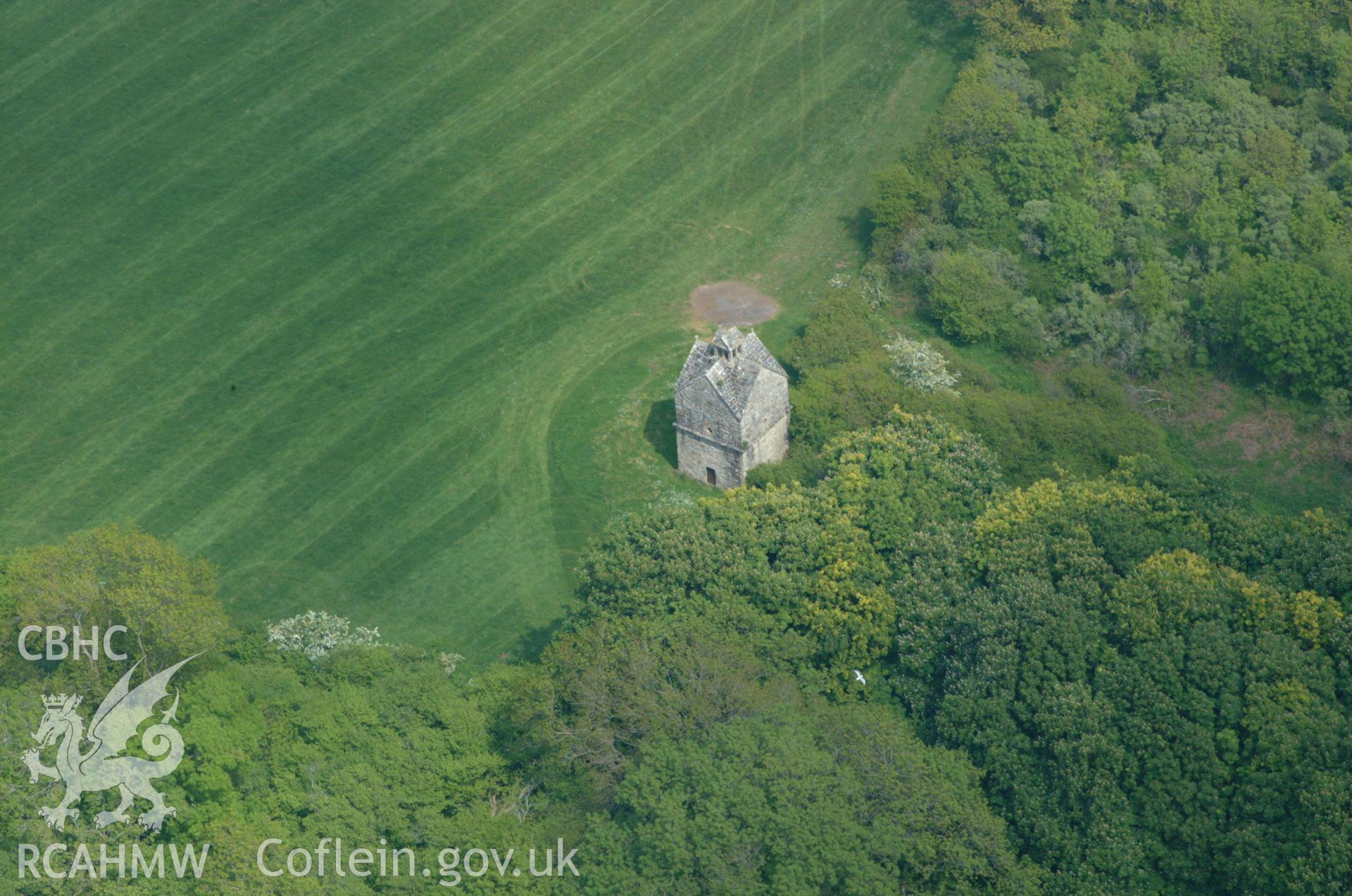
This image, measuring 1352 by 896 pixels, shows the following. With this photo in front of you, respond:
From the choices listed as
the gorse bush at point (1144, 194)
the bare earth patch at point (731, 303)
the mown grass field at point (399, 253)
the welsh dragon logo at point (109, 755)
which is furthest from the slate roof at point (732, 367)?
the welsh dragon logo at point (109, 755)

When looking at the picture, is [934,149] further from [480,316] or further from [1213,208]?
[480,316]

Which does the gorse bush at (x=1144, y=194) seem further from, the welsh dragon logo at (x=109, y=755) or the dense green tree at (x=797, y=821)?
the welsh dragon logo at (x=109, y=755)

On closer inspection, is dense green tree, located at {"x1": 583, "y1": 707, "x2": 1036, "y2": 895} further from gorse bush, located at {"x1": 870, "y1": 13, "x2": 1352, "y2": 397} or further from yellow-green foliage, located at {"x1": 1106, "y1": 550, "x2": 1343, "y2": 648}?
gorse bush, located at {"x1": 870, "y1": 13, "x2": 1352, "y2": 397}

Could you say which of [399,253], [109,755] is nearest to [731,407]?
[399,253]

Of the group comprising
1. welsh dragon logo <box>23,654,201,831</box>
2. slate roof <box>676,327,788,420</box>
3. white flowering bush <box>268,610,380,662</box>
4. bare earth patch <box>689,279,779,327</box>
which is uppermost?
slate roof <box>676,327,788,420</box>

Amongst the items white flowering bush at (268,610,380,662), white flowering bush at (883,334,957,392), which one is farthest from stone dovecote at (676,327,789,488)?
white flowering bush at (268,610,380,662)
